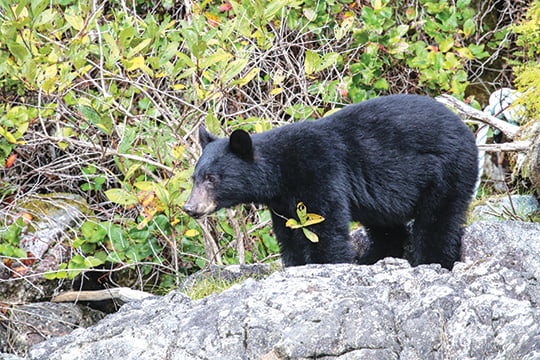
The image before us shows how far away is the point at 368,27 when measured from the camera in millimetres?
7840

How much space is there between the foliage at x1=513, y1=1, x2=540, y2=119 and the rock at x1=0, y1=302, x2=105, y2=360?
15.0 feet

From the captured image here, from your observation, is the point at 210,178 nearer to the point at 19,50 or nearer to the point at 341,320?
the point at 19,50

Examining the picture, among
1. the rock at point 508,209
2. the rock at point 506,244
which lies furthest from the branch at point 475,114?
the rock at point 506,244

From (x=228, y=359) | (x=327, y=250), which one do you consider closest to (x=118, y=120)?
(x=327, y=250)

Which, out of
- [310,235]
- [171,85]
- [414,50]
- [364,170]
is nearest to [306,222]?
[310,235]

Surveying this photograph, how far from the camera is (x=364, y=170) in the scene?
5.29 meters

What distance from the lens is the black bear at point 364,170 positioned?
5188 millimetres

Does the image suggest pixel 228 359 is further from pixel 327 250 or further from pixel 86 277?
pixel 86 277

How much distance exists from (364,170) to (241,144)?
2.99 ft

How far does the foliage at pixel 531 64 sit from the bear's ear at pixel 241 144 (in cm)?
292

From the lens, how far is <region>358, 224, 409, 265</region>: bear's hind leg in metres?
5.71

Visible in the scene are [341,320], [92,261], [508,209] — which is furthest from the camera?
[508,209]

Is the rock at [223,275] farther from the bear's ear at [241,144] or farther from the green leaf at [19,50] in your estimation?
the green leaf at [19,50]

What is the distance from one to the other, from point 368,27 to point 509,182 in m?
2.21
